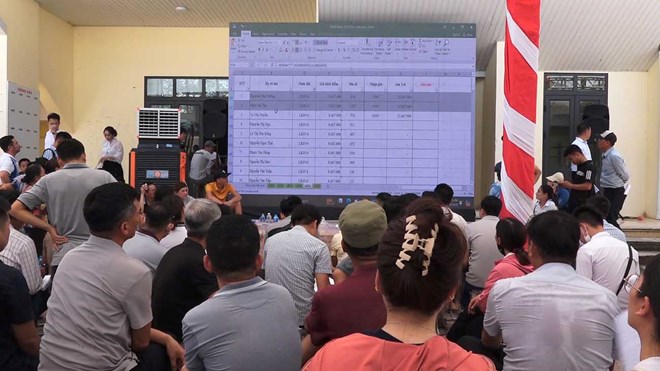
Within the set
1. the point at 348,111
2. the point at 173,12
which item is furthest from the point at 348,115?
the point at 173,12

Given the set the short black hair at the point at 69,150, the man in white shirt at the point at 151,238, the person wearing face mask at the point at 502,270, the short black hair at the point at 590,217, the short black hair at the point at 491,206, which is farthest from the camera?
the short black hair at the point at 491,206

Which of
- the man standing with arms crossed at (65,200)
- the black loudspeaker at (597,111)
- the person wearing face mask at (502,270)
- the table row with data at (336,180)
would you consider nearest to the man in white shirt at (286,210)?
the man standing with arms crossed at (65,200)

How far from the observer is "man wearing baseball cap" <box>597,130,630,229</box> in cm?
840

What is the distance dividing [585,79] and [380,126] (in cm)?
459

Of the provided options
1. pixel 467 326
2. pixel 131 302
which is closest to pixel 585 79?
pixel 467 326

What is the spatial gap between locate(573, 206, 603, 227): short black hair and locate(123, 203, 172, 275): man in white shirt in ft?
7.75

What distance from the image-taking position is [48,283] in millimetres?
4281

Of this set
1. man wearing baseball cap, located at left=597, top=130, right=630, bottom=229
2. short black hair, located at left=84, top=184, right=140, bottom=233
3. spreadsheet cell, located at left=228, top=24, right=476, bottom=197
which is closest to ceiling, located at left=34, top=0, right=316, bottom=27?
spreadsheet cell, located at left=228, top=24, right=476, bottom=197

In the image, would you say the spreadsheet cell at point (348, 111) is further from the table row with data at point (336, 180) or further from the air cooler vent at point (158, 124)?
the air cooler vent at point (158, 124)

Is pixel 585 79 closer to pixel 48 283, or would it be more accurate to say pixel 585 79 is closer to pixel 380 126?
pixel 380 126

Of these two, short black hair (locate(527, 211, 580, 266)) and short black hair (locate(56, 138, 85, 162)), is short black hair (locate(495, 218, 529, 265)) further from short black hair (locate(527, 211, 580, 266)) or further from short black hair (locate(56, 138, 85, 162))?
short black hair (locate(56, 138, 85, 162))

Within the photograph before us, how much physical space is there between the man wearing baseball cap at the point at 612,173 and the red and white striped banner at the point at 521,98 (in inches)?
183

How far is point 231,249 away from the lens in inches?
89.1

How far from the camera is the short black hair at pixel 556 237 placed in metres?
2.76
